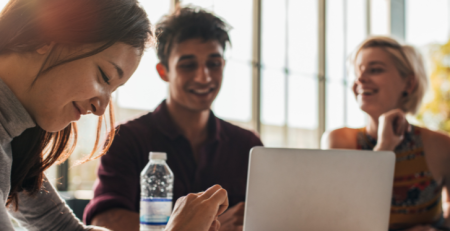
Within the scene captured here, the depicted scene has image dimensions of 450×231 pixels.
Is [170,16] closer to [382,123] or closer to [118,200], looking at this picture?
[118,200]

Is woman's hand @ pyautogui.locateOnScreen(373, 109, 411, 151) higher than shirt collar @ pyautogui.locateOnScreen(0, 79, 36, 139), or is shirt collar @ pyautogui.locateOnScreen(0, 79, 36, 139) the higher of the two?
shirt collar @ pyautogui.locateOnScreen(0, 79, 36, 139)

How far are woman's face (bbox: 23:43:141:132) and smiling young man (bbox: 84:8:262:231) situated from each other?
550 millimetres

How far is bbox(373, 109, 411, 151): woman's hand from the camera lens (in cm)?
171

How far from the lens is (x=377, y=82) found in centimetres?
185

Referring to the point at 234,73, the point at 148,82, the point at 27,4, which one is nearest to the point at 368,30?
the point at 234,73

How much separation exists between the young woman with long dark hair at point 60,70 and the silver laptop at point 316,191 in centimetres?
15

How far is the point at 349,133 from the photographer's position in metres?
1.95

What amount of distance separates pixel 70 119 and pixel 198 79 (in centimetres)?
84

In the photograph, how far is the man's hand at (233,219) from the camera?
3.92ft

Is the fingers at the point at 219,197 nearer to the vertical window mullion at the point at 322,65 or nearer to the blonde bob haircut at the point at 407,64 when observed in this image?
the blonde bob haircut at the point at 407,64

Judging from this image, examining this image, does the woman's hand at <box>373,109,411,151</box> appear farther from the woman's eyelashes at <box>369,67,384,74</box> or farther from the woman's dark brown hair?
the woman's dark brown hair

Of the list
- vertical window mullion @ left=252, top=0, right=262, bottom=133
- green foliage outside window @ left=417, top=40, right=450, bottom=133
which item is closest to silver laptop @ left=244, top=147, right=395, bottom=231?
vertical window mullion @ left=252, top=0, right=262, bottom=133

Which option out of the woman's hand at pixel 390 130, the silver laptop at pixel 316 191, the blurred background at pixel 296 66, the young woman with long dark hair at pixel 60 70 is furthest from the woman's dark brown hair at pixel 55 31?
the blurred background at pixel 296 66

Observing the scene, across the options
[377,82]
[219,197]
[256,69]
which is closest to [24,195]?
[219,197]
